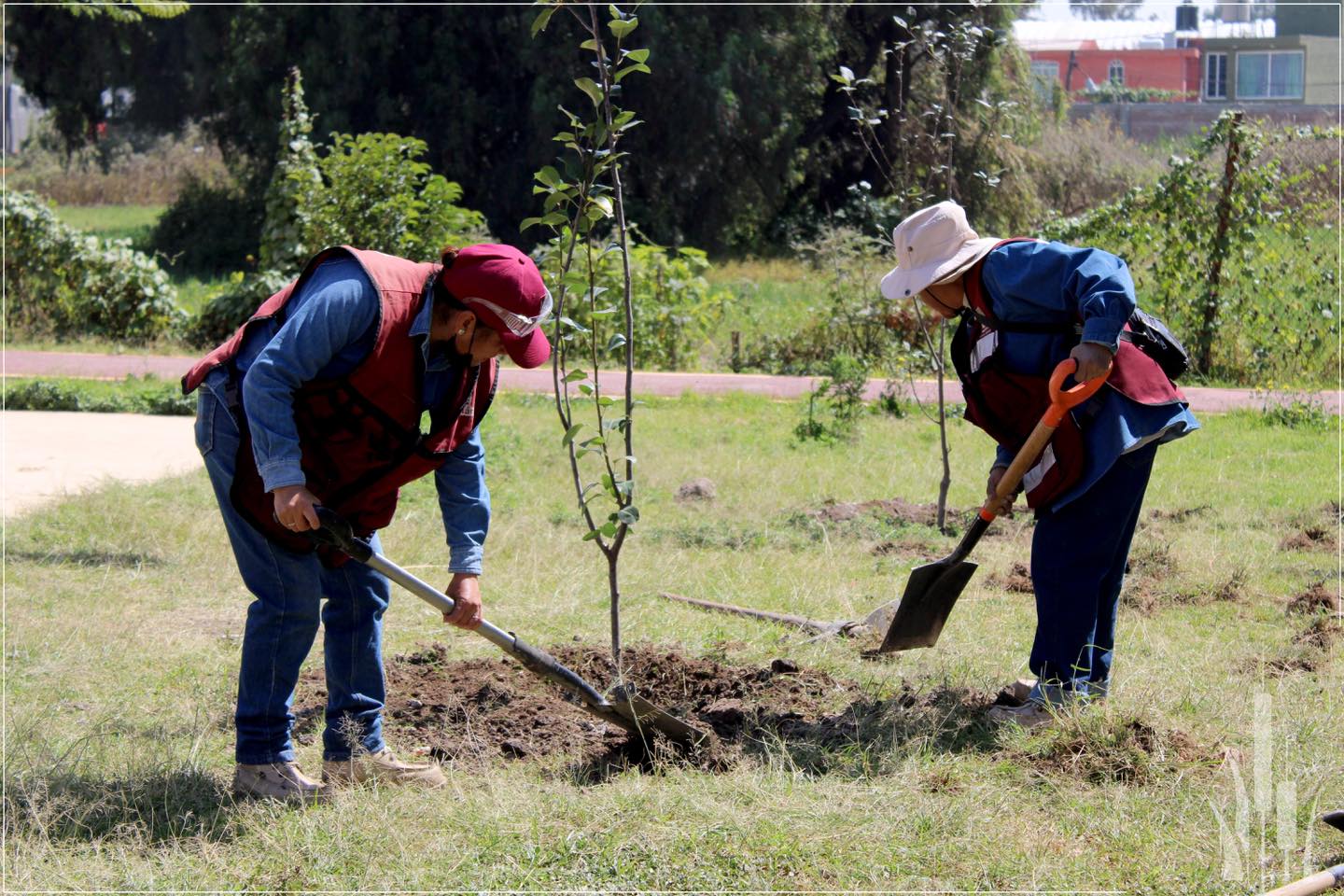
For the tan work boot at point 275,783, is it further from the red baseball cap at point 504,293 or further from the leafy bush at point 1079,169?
the leafy bush at point 1079,169

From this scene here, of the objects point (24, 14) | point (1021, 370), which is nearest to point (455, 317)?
point (1021, 370)

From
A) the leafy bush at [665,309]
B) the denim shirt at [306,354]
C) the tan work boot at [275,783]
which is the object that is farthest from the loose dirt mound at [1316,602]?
the leafy bush at [665,309]

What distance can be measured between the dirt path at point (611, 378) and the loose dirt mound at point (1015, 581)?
4.59 metres

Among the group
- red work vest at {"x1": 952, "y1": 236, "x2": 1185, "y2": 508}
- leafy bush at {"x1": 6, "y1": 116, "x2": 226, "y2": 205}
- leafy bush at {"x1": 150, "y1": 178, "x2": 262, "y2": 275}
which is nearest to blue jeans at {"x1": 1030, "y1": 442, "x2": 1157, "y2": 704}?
red work vest at {"x1": 952, "y1": 236, "x2": 1185, "y2": 508}

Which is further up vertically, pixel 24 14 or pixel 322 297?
pixel 24 14

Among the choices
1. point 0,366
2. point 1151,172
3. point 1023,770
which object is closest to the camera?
point 1023,770

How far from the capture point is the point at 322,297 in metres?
3.16

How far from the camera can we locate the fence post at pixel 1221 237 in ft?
34.7

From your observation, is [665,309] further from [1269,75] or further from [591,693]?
[1269,75]

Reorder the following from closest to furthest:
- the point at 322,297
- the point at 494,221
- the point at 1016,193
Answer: the point at 322,297 → the point at 1016,193 → the point at 494,221

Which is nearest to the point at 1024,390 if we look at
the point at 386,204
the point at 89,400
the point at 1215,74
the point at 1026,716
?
the point at 1026,716

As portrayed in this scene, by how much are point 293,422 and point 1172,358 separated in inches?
101

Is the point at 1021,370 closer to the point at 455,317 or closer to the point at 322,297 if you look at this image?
the point at 455,317

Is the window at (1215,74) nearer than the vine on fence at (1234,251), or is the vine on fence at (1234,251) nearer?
the vine on fence at (1234,251)
